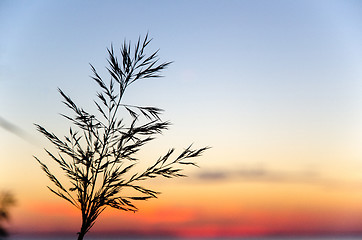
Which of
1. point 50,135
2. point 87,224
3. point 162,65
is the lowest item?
point 87,224

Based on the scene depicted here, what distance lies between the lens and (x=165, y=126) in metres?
7.89

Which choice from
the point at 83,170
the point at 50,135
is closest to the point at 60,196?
the point at 83,170

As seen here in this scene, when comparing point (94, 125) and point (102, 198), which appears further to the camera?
point (94, 125)

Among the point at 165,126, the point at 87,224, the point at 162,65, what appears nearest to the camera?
the point at 87,224

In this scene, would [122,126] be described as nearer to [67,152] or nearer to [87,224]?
[67,152]

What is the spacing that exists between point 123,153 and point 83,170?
2.57ft

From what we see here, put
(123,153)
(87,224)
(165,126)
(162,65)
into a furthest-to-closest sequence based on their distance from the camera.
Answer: (162,65)
(165,126)
(123,153)
(87,224)

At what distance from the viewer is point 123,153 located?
739cm

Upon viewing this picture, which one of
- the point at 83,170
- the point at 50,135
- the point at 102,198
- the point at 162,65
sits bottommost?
the point at 102,198

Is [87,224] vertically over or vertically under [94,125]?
under

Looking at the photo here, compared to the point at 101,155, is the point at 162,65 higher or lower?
higher

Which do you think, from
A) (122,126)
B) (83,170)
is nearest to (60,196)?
(83,170)

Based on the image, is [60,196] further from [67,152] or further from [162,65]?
[162,65]

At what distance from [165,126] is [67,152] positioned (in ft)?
6.34
